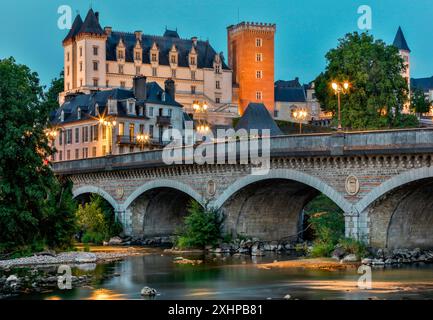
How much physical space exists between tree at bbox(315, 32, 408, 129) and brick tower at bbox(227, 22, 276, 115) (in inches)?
2487

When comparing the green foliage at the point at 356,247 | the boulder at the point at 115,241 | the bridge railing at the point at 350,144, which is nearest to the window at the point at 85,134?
the boulder at the point at 115,241

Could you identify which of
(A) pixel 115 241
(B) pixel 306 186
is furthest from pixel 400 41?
(B) pixel 306 186

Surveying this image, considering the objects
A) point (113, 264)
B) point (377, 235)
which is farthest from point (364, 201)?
point (113, 264)

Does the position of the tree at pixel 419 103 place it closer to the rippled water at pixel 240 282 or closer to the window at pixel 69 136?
the window at pixel 69 136

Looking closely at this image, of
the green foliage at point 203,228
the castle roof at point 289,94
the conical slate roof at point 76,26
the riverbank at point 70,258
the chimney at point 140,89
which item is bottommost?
the riverbank at point 70,258

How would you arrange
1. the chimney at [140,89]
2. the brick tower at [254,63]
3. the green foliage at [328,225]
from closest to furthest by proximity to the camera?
the green foliage at [328,225], the chimney at [140,89], the brick tower at [254,63]

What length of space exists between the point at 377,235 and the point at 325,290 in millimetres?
9163

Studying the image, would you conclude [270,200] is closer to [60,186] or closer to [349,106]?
[60,186]

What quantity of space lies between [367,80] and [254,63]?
2719 inches

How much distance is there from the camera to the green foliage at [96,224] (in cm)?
6122

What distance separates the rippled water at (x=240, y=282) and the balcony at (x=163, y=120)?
171 ft

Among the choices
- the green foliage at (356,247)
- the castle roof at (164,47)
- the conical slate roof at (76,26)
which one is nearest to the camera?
the green foliage at (356,247)

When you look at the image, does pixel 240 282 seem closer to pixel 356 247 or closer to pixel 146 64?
pixel 356 247

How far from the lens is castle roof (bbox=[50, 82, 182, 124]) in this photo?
302ft
